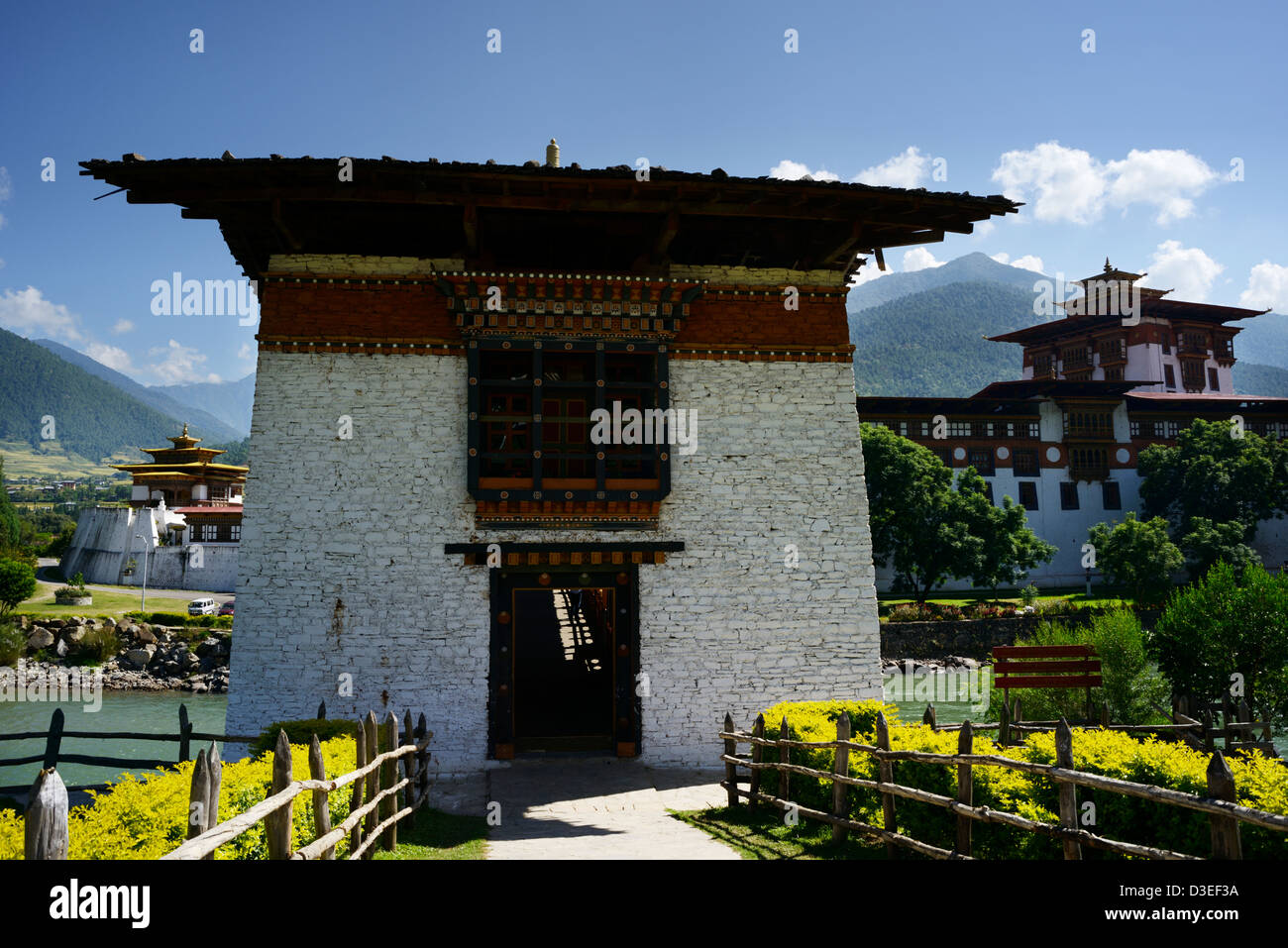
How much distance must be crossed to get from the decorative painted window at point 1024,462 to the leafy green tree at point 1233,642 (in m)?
35.0

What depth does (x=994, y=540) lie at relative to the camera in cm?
4175

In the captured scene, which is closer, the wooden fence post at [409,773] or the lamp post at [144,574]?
the wooden fence post at [409,773]

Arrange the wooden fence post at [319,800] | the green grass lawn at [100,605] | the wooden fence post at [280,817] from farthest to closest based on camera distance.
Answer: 1. the green grass lawn at [100,605]
2. the wooden fence post at [319,800]
3. the wooden fence post at [280,817]

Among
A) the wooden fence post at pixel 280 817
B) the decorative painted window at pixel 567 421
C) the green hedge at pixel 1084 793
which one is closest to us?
the wooden fence post at pixel 280 817

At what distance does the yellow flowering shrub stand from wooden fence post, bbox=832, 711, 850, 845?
4.50 m

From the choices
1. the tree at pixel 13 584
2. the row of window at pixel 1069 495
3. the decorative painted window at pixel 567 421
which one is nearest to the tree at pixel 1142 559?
the row of window at pixel 1069 495

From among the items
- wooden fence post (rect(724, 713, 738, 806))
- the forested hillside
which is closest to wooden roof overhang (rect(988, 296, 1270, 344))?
wooden fence post (rect(724, 713, 738, 806))

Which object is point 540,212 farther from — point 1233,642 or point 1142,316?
point 1142,316

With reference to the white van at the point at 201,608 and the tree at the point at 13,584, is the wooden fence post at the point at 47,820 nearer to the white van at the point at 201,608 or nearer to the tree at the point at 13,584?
the white van at the point at 201,608

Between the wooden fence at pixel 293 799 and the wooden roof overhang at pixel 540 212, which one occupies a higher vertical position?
the wooden roof overhang at pixel 540 212

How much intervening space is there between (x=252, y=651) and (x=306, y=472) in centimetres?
262

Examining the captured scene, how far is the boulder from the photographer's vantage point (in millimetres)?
39156

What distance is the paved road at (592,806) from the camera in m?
7.67
